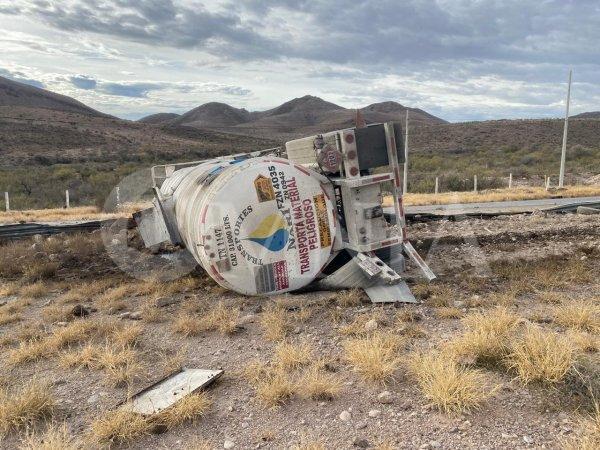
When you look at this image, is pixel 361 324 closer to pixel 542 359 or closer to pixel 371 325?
pixel 371 325

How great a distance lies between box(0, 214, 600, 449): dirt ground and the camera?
11.7ft

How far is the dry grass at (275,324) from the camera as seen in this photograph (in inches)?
212

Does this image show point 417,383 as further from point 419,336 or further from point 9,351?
point 9,351

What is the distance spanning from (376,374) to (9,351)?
391 centimetres

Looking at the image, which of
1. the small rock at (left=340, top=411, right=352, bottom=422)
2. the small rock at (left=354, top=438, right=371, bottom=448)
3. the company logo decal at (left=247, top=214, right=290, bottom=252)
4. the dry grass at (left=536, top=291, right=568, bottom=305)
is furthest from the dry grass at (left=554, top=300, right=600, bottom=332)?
the company logo decal at (left=247, top=214, right=290, bottom=252)

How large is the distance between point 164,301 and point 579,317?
205 inches

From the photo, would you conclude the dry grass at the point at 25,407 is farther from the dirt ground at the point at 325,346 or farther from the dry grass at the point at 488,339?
the dry grass at the point at 488,339

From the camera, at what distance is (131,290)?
25.5 feet

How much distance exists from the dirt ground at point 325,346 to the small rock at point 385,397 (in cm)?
2

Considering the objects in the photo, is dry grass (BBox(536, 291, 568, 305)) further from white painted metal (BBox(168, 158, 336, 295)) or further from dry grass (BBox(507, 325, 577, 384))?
white painted metal (BBox(168, 158, 336, 295))

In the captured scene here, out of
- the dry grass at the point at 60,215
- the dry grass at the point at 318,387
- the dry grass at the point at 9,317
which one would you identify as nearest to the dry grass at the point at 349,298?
the dry grass at the point at 318,387

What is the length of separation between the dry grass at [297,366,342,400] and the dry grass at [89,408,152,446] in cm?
123

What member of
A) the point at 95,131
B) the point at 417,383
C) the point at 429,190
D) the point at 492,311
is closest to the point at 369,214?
the point at 492,311

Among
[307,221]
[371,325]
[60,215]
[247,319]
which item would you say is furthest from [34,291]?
→ [60,215]
